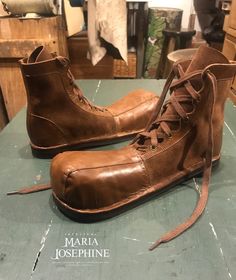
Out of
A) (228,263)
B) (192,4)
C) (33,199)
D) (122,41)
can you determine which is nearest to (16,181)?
(33,199)

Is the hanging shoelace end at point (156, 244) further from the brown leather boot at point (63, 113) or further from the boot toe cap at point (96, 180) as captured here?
the brown leather boot at point (63, 113)

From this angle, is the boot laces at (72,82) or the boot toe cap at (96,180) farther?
the boot laces at (72,82)

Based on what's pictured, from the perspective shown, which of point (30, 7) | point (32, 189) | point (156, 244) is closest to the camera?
point (156, 244)

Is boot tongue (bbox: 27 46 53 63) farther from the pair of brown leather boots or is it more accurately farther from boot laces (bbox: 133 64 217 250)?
boot laces (bbox: 133 64 217 250)

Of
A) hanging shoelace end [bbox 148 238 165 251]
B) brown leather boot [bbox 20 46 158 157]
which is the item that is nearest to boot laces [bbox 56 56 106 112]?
brown leather boot [bbox 20 46 158 157]

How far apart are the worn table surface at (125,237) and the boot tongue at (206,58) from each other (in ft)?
0.67

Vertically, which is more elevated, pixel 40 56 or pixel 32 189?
pixel 40 56

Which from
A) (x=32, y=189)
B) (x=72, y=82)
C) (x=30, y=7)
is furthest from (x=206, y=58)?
(x=30, y=7)

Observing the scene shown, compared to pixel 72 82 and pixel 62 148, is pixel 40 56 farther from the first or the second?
pixel 62 148

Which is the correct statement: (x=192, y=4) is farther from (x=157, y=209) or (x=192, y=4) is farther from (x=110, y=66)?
(x=157, y=209)

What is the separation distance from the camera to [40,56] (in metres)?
0.52

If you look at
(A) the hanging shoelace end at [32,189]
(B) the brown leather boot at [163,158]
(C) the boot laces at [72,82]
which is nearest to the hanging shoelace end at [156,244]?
(B) the brown leather boot at [163,158]

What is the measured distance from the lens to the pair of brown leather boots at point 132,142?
0.42m

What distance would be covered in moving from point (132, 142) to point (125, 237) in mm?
168
